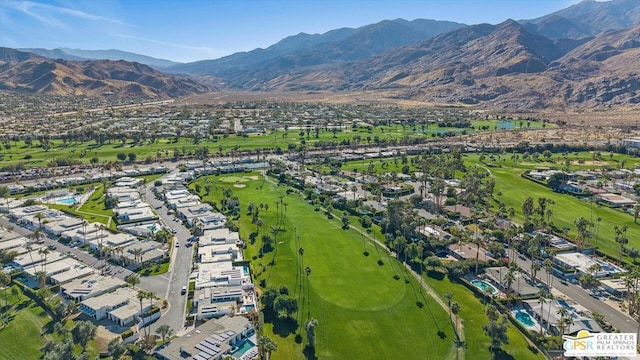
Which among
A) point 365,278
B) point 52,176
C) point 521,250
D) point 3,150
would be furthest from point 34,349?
point 3,150

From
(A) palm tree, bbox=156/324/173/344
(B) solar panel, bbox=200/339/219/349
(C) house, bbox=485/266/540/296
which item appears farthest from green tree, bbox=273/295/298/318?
(C) house, bbox=485/266/540/296

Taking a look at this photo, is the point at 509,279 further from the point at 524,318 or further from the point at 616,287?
the point at 616,287

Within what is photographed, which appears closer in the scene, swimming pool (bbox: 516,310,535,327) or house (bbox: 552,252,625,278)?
swimming pool (bbox: 516,310,535,327)

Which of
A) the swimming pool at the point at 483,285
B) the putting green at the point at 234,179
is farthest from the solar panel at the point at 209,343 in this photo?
the putting green at the point at 234,179

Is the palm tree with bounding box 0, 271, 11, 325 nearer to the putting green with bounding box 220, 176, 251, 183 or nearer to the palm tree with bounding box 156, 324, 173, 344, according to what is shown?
the palm tree with bounding box 156, 324, 173, 344

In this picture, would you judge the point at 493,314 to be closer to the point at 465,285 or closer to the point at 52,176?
the point at 465,285

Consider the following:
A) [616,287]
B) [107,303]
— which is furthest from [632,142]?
[107,303]

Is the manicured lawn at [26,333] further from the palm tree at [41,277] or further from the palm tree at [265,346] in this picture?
the palm tree at [265,346]
